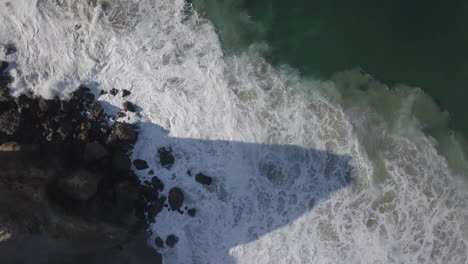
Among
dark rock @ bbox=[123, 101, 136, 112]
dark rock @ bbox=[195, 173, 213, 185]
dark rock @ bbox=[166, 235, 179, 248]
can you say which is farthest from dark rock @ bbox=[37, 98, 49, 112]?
dark rock @ bbox=[166, 235, 179, 248]

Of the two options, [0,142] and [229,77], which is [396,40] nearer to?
[229,77]

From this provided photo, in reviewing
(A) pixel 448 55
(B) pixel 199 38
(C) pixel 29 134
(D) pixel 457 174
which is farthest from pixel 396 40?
(C) pixel 29 134

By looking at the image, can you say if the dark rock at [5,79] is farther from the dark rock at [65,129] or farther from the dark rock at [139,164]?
the dark rock at [139,164]

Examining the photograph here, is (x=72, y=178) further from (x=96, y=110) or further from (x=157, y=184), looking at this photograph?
(x=157, y=184)

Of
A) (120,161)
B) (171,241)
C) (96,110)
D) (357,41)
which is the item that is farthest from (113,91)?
(357,41)

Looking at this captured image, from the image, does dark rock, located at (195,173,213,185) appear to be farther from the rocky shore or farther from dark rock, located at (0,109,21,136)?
dark rock, located at (0,109,21,136)
